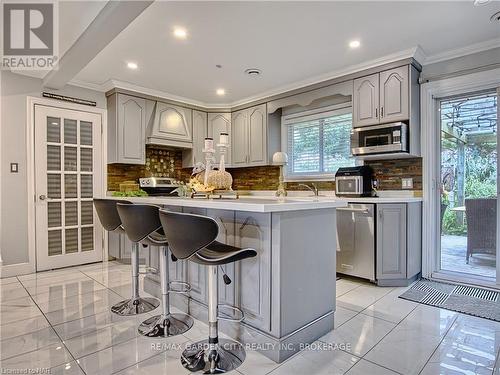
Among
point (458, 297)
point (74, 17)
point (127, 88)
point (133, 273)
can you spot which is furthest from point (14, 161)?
point (458, 297)

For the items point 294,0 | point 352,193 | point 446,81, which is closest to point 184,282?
point 352,193

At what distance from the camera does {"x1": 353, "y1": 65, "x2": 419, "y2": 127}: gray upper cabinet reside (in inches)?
129

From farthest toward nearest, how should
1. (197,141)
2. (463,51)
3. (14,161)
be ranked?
(197,141), (14,161), (463,51)

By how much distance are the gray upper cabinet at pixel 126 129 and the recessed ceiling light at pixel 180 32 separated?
178 cm

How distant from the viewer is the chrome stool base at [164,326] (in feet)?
7.04

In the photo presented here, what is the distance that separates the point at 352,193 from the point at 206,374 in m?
2.60

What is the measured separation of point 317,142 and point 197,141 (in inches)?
78.4

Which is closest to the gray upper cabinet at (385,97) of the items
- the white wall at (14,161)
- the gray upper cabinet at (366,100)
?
the gray upper cabinet at (366,100)

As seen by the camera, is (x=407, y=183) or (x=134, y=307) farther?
(x=407, y=183)

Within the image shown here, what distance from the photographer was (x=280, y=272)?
1.80 metres

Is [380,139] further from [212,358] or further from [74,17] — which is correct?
[74,17]

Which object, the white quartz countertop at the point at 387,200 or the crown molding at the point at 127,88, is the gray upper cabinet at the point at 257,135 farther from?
the white quartz countertop at the point at 387,200

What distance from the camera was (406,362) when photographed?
1795mm

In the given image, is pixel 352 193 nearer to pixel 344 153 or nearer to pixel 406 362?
pixel 344 153
